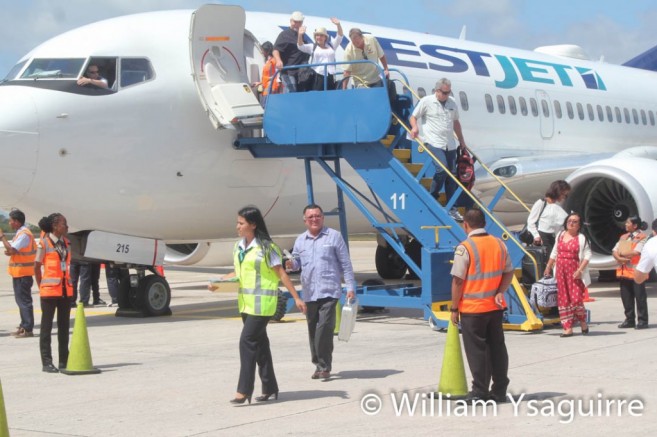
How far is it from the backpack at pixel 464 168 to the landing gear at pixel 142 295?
4.05 meters

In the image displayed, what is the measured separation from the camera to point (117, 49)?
13.1 m

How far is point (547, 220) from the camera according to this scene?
532 inches

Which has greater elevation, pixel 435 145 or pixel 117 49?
pixel 117 49

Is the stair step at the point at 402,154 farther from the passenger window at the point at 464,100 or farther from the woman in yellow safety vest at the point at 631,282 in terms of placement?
the passenger window at the point at 464,100

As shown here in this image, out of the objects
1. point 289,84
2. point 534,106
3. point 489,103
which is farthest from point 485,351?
point 534,106

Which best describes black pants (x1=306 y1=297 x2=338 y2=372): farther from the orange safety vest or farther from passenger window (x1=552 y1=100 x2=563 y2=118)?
passenger window (x1=552 y1=100 x2=563 y2=118)

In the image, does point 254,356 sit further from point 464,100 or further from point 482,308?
point 464,100

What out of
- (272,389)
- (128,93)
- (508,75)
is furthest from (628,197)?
(272,389)

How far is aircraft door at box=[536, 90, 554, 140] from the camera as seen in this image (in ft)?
63.0

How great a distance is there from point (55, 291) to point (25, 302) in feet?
9.65

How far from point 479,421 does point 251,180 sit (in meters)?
7.31

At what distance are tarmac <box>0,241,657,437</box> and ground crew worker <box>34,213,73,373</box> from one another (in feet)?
0.79

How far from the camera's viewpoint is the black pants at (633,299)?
471 inches

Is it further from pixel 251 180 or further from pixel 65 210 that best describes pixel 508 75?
pixel 65 210
